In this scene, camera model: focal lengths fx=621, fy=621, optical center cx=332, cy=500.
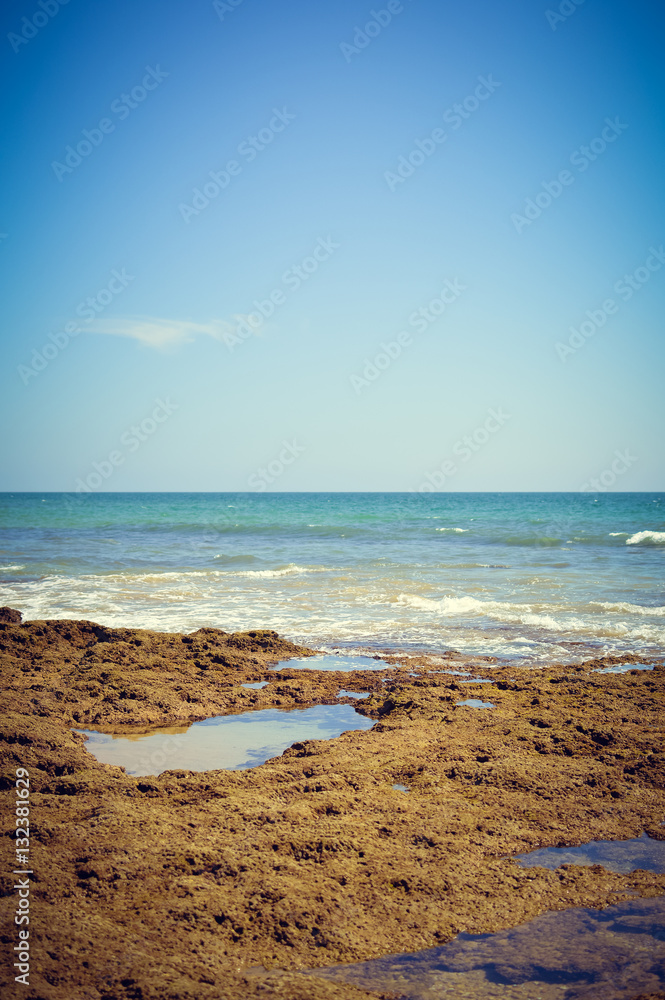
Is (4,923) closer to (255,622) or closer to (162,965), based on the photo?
(162,965)

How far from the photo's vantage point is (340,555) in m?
23.0

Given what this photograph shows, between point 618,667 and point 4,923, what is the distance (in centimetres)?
792

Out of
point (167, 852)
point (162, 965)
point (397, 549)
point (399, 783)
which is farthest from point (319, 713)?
point (397, 549)

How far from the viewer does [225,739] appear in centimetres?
591

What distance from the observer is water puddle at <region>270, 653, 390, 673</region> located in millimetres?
8508

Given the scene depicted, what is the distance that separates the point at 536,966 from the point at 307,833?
143 cm

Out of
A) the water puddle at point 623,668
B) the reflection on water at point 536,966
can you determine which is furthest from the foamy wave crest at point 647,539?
the reflection on water at point 536,966

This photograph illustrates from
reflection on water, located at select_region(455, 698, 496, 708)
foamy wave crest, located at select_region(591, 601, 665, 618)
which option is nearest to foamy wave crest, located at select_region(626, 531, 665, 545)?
foamy wave crest, located at select_region(591, 601, 665, 618)

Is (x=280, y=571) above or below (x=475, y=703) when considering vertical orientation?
above

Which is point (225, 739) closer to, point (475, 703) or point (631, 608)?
point (475, 703)

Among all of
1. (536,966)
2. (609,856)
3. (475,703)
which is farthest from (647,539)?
(536,966)

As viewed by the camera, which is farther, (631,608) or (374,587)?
(374,587)

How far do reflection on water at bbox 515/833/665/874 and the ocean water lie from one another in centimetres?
516

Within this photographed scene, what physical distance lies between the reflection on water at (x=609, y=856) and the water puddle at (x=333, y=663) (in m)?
4.53
